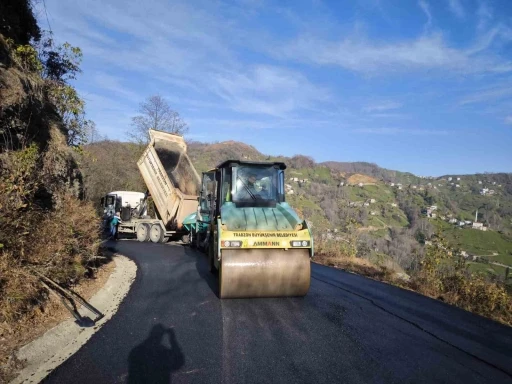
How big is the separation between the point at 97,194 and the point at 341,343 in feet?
87.9

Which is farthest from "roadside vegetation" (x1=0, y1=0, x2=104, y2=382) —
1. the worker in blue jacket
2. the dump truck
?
the worker in blue jacket

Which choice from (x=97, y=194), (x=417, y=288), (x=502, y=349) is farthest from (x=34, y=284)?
(x=97, y=194)

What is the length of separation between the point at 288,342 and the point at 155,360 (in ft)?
5.57

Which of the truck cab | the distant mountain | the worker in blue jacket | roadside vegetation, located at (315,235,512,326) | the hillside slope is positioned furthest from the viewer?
the hillside slope

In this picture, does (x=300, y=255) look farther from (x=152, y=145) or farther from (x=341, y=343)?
(x=152, y=145)

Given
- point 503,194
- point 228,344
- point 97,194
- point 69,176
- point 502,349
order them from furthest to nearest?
point 503,194
point 97,194
point 69,176
point 502,349
point 228,344

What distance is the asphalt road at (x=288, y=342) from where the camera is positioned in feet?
12.4

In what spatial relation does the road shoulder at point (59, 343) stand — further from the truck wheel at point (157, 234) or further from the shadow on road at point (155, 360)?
the truck wheel at point (157, 234)

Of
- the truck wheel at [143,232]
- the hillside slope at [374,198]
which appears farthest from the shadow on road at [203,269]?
the hillside slope at [374,198]

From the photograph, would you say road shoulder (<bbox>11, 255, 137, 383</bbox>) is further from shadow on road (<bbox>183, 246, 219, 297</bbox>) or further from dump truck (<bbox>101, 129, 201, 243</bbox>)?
dump truck (<bbox>101, 129, 201, 243</bbox>)

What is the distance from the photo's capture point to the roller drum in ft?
Answer: 20.1

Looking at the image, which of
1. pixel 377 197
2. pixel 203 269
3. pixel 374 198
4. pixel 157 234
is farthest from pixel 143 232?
pixel 377 197

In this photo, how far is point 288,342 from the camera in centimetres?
462

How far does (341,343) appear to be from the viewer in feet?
15.2
